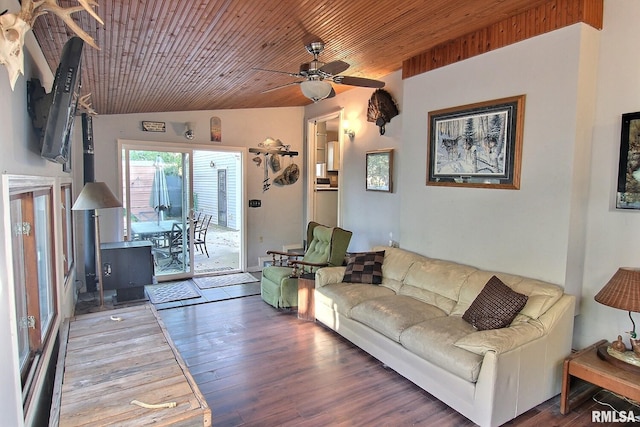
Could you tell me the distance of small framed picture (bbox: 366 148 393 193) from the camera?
4723 millimetres

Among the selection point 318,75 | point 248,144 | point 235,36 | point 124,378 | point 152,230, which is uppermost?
point 235,36

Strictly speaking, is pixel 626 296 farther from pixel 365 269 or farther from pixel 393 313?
pixel 365 269

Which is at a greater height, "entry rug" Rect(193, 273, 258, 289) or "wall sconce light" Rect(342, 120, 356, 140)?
"wall sconce light" Rect(342, 120, 356, 140)

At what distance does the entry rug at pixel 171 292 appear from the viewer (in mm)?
4961

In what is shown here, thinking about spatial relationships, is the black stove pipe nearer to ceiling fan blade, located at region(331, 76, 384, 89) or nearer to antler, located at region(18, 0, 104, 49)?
ceiling fan blade, located at region(331, 76, 384, 89)

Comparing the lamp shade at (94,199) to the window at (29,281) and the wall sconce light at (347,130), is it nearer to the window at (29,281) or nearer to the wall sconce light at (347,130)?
the window at (29,281)

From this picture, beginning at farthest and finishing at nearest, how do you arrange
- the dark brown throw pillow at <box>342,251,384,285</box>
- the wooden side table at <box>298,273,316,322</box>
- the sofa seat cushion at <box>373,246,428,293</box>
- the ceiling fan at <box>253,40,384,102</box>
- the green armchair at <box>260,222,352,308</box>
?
the green armchair at <box>260,222,352,308</box> < the wooden side table at <box>298,273,316,322</box> < the dark brown throw pillow at <box>342,251,384,285</box> < the sofa seat cushion at <box>373,246,428,293</box> < the ceiling fan at <box>253,40,384,102</box>

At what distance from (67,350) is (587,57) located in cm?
409

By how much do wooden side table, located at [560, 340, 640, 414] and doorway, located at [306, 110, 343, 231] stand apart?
170 inches

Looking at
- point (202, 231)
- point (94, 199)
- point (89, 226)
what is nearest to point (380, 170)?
point (94, 199)

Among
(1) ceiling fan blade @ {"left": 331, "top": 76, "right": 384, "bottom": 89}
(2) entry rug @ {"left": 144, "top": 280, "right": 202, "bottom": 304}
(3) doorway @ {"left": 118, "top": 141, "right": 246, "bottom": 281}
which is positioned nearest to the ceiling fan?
(1) ceiling fan blade @ {"left": 331, "top": 76, "right": 384, "bottom": 89}

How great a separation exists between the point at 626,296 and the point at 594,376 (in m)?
0.57

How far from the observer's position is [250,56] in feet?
11.2

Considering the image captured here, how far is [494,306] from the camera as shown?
286 cm
